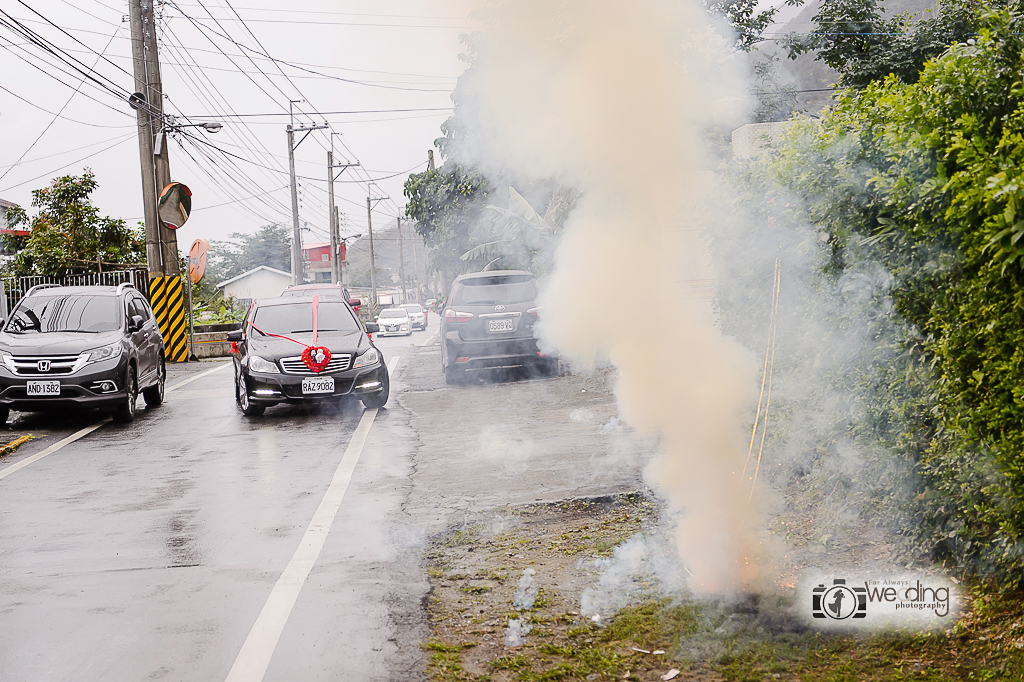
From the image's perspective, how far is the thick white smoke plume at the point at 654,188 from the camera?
5098 millimetres

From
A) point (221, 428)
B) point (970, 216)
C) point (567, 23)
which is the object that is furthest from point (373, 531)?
point (221, 428)

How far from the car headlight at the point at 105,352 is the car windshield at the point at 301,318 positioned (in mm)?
1824

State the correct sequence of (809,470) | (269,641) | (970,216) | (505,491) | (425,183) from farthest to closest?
(425,183) → (505,491) → (809,470) → (269,641) → (970,216)

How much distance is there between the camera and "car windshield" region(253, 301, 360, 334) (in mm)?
12680

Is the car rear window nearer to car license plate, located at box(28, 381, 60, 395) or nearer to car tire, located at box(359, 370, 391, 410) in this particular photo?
car tire, located at box(359, 370, 391, 410)

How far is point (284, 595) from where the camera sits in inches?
193

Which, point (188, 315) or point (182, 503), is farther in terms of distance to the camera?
point (188, 315)

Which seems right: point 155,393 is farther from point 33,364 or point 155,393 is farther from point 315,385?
point 315,385

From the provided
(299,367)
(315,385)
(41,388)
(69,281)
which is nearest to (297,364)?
(299,367)

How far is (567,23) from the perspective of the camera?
5.65 m

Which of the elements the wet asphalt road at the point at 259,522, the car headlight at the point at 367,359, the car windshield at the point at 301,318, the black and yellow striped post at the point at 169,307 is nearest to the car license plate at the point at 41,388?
the wet asphalt road at the point at 259,522

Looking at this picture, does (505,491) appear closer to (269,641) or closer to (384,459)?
(384,459)

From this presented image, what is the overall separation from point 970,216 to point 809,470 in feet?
9.04

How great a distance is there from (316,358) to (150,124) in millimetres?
12146
